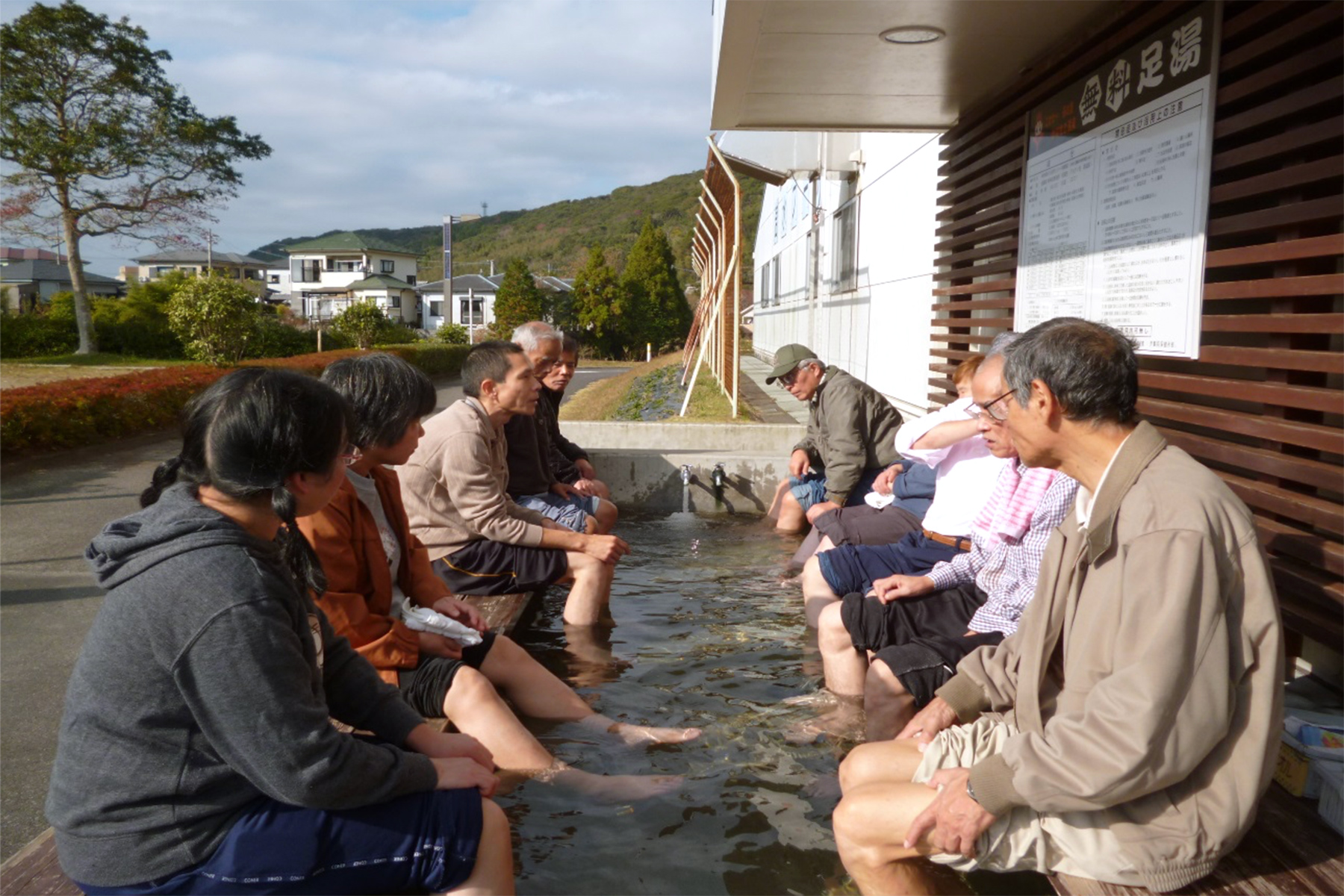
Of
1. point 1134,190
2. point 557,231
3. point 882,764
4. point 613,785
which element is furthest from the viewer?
point 557,231

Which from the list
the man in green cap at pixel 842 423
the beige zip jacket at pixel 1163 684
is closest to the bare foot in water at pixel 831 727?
the beige zip jacket at pixel 1163 684

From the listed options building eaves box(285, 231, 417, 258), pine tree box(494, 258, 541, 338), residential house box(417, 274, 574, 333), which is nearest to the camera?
pine tree box(494, 258, 541, 338)

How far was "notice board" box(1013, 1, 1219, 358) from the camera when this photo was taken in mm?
3838

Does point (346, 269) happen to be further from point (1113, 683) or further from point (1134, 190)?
point (1113, 683)

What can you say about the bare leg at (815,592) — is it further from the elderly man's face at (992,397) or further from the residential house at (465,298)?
the residential house at (465,298)

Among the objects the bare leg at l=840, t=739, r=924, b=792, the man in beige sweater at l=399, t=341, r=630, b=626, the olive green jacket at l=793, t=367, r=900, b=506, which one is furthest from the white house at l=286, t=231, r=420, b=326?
the bare leg at l=840, t=739, r=924, b=792

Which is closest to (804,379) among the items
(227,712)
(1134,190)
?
(1134,190)

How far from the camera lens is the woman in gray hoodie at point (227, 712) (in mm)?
1871

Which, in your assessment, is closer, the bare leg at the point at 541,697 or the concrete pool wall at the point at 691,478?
the bare leg at the point at 541,697

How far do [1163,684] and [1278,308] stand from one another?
207cm

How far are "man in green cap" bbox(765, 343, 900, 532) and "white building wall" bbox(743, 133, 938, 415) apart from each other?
6.78 feet

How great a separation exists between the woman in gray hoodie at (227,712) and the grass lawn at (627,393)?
8977 millimetres

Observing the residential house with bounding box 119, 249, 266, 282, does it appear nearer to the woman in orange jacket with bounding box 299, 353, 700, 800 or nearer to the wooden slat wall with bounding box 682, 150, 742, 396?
the wooden slat wall with bounding box 682, 150, 742, 396

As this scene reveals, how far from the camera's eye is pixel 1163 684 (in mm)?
1927
